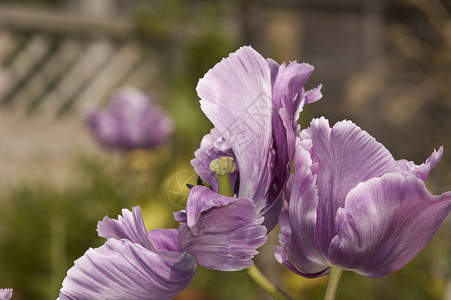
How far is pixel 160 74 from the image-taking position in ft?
17.2

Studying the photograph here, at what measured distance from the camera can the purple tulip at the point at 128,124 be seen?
2803 millimetres

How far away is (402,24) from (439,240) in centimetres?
338

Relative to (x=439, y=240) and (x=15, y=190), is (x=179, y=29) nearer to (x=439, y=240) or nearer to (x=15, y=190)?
(x=15, y=190)

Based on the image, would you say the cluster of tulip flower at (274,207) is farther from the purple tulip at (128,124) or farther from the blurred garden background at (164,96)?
the purple tulip at (128,124)

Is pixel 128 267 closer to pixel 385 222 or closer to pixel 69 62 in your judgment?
pixel 385 222

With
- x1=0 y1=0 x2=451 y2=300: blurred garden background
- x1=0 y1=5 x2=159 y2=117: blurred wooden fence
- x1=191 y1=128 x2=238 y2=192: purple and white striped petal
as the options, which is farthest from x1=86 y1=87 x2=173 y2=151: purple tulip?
x1=191 y1=128 x2=238 y2=192: purple and white striped petal

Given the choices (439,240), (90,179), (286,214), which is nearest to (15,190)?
(90,179)

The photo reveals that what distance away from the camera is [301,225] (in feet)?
1.62

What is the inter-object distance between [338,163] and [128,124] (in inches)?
95.3

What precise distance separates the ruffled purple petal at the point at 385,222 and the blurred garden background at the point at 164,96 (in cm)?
132

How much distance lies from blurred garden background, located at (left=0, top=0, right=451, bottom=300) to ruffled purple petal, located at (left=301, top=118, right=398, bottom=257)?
4.32 feet

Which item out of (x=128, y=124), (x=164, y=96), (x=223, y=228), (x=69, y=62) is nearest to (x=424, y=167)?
(x=223, y=228)

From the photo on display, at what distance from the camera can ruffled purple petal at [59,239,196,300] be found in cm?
44

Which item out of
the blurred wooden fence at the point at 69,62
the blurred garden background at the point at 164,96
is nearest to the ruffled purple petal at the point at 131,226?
the blurred garden background at the point at 164,96
